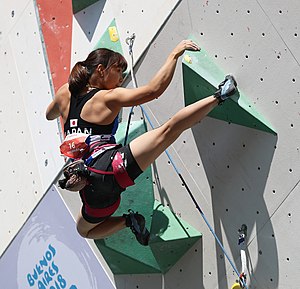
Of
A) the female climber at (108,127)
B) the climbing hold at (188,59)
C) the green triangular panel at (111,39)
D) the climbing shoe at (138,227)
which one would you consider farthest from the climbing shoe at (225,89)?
the green triangular panel at (111,39)

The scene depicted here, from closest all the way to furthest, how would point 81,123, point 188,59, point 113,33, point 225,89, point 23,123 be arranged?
point 225,89 → point 81,123 → point 188,59 → point 113,33 → point 23,123

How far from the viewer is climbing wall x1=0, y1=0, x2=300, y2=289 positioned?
2979mm

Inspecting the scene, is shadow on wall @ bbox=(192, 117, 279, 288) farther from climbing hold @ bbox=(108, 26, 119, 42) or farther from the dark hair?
climbing hold @ bbox=(108, 26, 119, 42)

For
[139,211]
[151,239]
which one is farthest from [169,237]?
[139,211]

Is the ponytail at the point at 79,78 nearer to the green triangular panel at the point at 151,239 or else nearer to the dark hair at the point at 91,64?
the dark hair at the point at 91,64

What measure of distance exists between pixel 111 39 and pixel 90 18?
0.21m

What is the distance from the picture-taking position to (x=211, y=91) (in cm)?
309

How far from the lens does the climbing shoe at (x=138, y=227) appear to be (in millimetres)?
3191

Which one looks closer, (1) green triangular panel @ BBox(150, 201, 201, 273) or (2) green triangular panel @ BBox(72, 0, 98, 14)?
(1) green triangular panel @ BBox(150, 201, 201, 273)

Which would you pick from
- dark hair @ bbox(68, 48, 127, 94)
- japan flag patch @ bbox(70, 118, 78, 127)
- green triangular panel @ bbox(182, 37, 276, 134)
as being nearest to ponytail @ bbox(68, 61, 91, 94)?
dark hair @ bbox(68, 48, 127, 94)

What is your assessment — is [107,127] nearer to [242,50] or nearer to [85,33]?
[242,50]

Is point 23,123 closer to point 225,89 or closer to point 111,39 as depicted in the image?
point 111,39

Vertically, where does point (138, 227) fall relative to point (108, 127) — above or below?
below

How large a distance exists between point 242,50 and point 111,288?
1.21 meters
